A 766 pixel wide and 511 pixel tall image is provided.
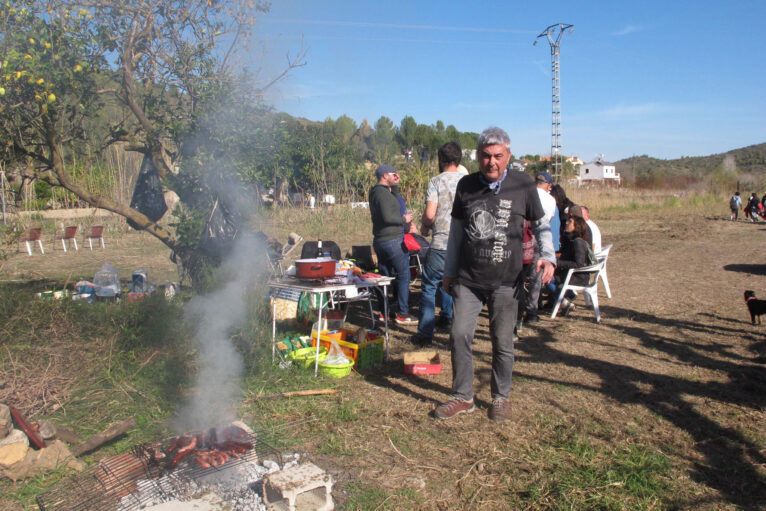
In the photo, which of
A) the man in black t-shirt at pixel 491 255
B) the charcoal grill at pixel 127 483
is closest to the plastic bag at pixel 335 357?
the man in black t-shirt at pixel 491 255

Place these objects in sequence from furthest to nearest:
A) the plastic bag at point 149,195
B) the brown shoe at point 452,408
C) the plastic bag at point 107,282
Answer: the plastic bag at point 107,282
the plastic bag at point 149,195
the brown shoe at point 452,408

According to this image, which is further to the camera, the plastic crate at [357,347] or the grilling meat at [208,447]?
the plastic crate at [357,347]

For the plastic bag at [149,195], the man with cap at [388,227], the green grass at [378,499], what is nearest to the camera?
the green grass at [378,499]

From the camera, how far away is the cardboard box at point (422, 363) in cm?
427

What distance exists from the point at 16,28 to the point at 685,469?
6.31 metres

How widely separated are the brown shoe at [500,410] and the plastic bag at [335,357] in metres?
1.37

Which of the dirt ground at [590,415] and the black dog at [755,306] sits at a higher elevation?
the black dog at [755,306]

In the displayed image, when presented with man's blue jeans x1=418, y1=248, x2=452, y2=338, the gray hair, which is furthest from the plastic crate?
the gray hair

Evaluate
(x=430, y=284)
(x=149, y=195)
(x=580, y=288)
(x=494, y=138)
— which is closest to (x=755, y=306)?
(x=580, y=288)

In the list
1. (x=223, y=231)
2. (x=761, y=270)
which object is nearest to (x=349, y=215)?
(x=223, y=231)

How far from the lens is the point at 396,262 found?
5.54m

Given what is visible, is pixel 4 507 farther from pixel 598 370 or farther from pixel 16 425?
pixel 598 370

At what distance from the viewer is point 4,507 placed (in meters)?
2.54

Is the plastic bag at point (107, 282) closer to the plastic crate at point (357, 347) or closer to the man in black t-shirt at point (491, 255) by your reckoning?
the plastic crate at point (357, 347)
